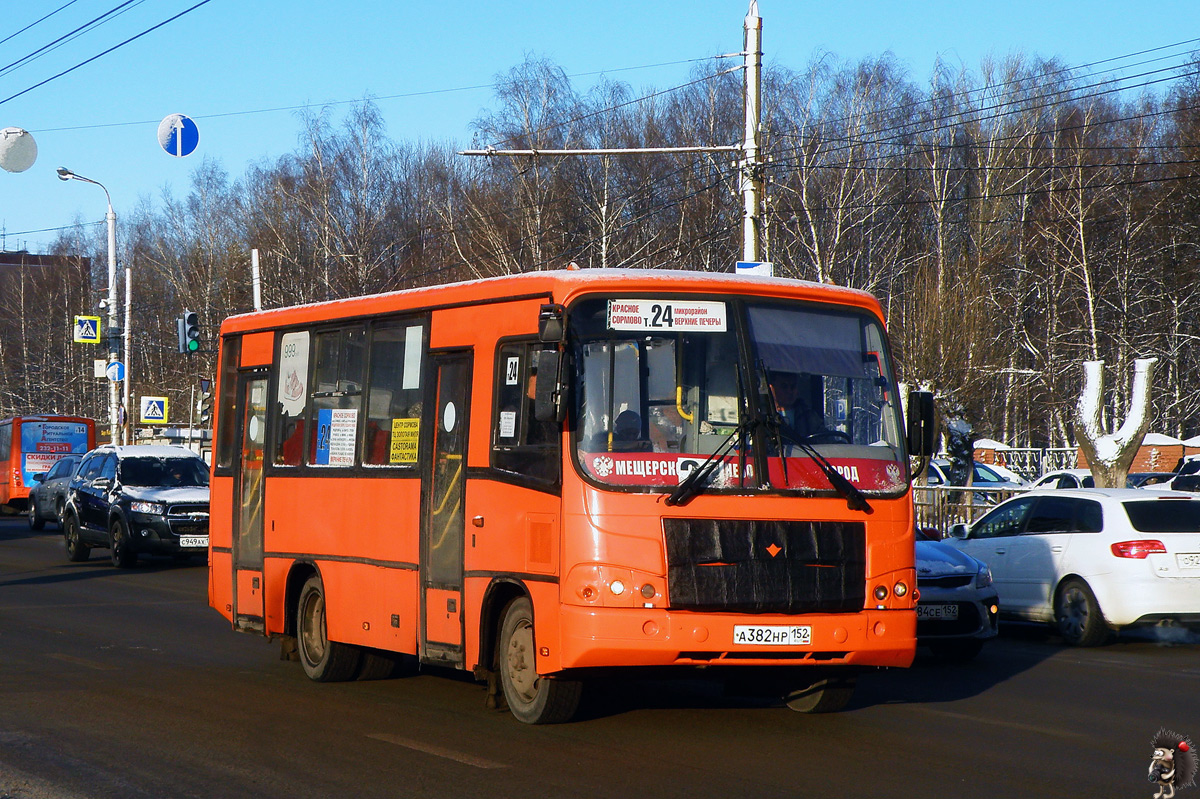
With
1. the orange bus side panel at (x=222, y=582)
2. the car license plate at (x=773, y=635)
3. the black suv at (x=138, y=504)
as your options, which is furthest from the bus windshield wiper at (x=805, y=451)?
the black suv at (x=138, y=504)

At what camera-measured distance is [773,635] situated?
835 cm

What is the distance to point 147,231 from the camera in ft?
267

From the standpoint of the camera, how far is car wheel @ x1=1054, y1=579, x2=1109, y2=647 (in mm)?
14352

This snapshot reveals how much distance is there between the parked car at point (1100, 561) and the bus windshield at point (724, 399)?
6159 mm

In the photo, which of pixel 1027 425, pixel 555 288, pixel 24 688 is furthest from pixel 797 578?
pixel 1027 425

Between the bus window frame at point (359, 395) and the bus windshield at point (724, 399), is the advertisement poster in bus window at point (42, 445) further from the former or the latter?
the bus windshield at point (724, 399)

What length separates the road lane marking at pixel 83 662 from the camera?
460 inches

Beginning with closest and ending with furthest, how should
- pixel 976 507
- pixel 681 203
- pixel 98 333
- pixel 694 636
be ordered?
pixel 694 636, pixel 976 507, pixel 98 333, pixel 681 203

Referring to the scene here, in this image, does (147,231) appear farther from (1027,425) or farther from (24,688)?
(24,688)

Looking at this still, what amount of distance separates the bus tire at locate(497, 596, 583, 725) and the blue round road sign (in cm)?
1824

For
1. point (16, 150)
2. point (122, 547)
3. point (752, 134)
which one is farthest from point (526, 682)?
point (16, 150)

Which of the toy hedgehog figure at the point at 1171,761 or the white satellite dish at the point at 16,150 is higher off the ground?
the white satellite dish at the point at 16,150

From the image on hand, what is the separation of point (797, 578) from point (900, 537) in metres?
0.77

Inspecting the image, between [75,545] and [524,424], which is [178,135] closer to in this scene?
[75,545]
